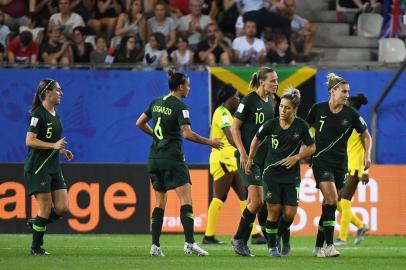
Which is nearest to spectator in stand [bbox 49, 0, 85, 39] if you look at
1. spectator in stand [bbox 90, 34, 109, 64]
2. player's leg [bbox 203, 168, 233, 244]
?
spectator in stand [bbox 90, 34, 109, 64]

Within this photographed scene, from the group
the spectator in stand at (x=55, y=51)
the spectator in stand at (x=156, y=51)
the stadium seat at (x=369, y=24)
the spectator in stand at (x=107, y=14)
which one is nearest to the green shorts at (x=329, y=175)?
the spectator in stand at (x=156, y=51)

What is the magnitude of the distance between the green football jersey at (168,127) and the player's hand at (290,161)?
136 cm

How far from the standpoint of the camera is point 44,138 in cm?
1442

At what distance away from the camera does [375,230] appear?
20516 mm

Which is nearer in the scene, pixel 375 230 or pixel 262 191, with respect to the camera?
pixel 262 191

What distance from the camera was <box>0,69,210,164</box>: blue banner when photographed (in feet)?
73.0

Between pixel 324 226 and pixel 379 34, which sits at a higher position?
pixel 379 34

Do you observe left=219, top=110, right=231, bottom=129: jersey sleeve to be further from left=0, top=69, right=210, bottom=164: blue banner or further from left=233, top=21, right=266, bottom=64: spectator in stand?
left=233, top=21, right=266, bottom=64: spectator in stand

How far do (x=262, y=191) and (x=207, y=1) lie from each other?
35.5ft

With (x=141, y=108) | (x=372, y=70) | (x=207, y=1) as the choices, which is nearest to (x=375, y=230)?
(x=372, y=70)

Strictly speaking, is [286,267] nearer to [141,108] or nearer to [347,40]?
[141,108]

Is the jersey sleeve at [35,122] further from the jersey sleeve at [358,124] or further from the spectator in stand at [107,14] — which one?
the spectator in stand at [107,14]

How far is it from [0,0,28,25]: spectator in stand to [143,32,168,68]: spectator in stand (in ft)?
9.22

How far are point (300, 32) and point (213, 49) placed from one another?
2.30m
